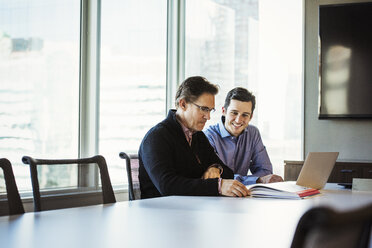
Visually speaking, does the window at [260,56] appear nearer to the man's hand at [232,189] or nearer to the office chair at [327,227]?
the man's hand at [232,189]

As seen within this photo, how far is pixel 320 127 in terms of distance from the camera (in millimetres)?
4590

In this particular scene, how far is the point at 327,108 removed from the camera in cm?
448

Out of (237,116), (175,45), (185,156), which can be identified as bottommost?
(185,156)

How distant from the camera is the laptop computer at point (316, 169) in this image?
7.57 feet

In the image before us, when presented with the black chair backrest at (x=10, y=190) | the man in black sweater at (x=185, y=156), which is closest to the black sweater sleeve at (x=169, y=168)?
the man in black sweater at (x=185, y=156)

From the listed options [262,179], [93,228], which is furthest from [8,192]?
[262,179]

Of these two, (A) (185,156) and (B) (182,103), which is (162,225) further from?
(B) (182,103)

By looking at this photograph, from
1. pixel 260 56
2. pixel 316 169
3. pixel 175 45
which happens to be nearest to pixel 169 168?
pixel 316 169

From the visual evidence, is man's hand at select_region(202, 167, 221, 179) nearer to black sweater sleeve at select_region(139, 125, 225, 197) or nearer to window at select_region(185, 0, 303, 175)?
black sweater sleeve at select_region(139, 125, 225, 197)

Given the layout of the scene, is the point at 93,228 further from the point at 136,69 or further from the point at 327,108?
the point at 327,108

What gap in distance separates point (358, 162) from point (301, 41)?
4.58 feet

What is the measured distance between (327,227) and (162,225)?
854mm

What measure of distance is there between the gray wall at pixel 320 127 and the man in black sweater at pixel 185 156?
7.19 feet

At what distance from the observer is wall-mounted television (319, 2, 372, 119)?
4.38 metres
